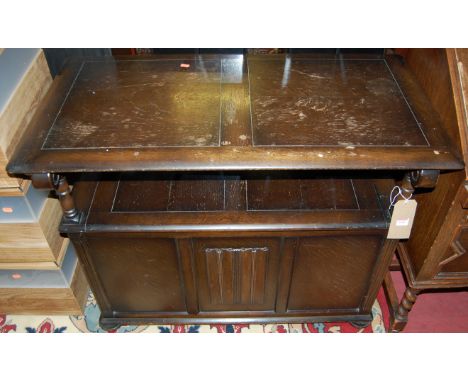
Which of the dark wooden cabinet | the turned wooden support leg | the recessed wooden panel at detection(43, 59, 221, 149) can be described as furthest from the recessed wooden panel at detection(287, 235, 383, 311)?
the turned wooden support leg

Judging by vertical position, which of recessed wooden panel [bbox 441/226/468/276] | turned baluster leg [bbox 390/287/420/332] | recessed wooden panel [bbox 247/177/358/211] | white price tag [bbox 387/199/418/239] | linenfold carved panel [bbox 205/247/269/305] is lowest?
turned baluster leg [bbox 390/287/420/332]

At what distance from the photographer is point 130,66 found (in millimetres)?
1320

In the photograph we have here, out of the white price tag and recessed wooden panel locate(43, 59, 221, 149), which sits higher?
recessed wooden panel locate(43, 59, 221, 149)

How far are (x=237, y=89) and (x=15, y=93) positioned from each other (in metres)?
0.62

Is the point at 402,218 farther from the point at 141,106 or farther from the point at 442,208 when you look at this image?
the point at 141,106

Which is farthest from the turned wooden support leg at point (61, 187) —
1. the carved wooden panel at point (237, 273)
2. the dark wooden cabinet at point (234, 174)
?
the carved wooden panel at point (237, 273)

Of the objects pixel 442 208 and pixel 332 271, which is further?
pixel 332 271

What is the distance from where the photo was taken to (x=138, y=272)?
1.35m

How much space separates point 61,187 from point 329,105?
0.77 m

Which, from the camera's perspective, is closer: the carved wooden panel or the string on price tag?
the string on price tag

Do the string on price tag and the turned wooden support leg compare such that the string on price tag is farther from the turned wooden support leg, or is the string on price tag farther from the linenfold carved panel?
the turned wooden support leg

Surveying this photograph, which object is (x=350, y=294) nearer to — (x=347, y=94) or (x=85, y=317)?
(x=347, y=94)

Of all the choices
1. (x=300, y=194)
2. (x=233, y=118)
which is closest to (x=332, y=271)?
(x=300, y=194)

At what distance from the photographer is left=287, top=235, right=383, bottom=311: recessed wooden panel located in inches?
50.0
